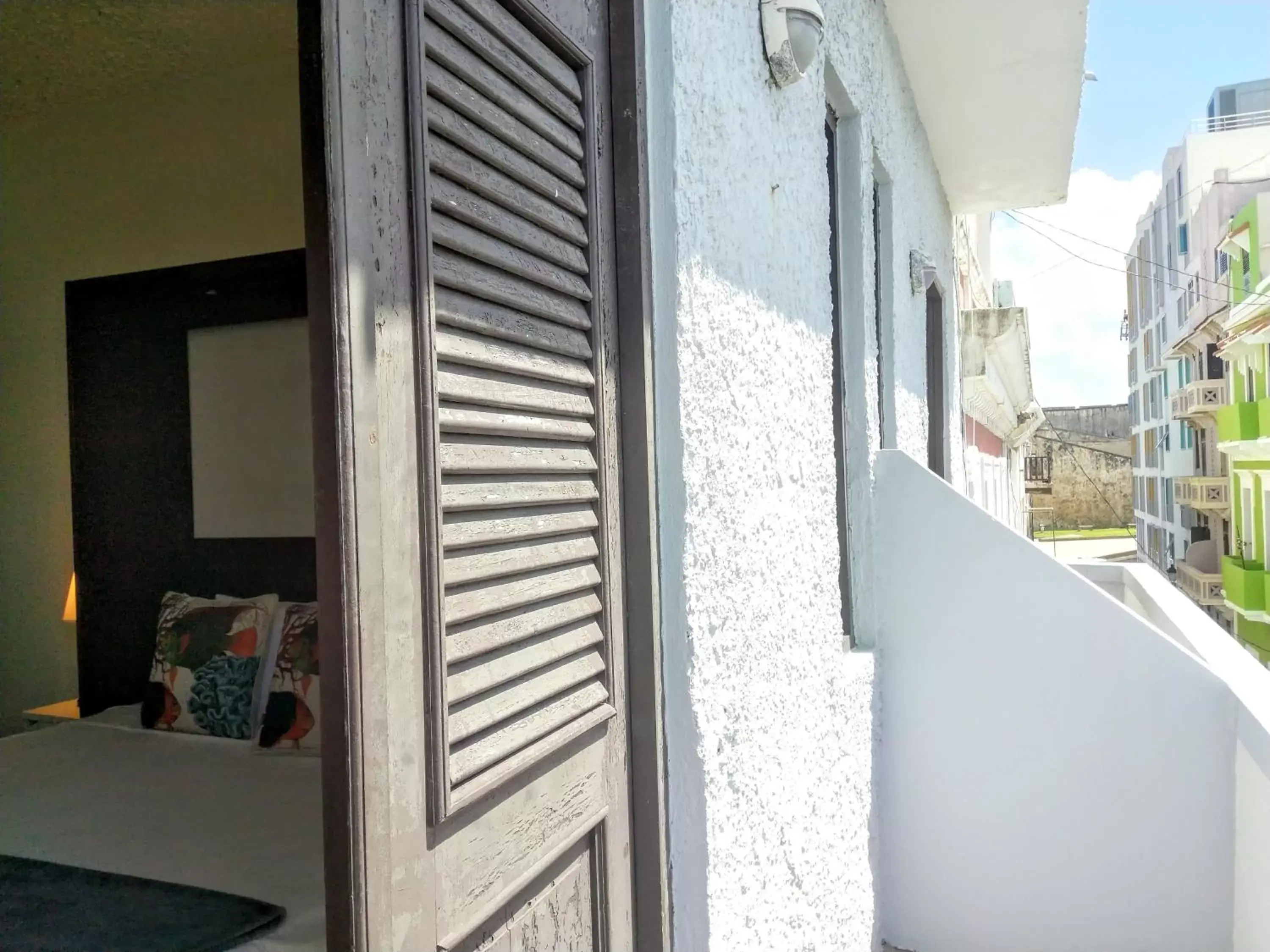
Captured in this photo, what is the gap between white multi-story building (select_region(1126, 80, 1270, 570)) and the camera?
30.2m

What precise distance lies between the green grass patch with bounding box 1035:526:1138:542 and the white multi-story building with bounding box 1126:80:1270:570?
0.69m

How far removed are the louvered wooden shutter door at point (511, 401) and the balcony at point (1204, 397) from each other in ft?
89.8

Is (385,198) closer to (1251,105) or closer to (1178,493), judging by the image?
(1178,493)

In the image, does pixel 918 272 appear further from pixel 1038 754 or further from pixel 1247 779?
pixel 1247 779

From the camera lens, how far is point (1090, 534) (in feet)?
130

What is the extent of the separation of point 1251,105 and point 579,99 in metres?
50.0

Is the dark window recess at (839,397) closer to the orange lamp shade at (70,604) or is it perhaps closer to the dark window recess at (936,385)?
the dark window recess at (936,385)

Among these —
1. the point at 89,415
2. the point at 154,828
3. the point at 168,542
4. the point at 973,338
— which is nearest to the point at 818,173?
the point at 154,828

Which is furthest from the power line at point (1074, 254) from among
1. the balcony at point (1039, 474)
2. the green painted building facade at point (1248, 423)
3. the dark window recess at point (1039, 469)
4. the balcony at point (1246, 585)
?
the dark window recess at point (1039, 469)

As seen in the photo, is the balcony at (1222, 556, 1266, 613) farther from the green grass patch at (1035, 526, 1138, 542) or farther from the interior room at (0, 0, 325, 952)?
the interior room at (0, 0, 325, 952)

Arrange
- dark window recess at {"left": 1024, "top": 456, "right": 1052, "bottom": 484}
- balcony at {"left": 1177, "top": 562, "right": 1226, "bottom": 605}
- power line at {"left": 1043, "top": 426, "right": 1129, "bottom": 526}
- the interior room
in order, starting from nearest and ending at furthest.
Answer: the interior room < balcony at {"left": 1177, "top": 562, "right": 1226, "bottom": 605} < dark window recess at {"left": 1024, "top": 456, "right": 1052, "bottom": 484} < power line at {"left": 1043, "top": 426, "right": 1129, "bottom": 526}

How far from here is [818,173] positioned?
2.89 meters

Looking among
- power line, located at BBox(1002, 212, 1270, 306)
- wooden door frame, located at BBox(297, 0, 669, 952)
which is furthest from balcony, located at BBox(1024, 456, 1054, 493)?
wooden door frame, located at BBox(297, 0, 669, 952)

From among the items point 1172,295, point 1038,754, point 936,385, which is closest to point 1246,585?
point 1172,295
